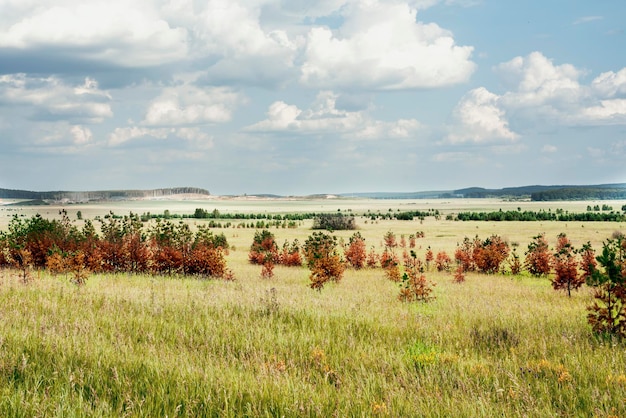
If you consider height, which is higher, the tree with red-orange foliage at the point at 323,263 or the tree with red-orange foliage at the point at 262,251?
the tree with red-orange foliage at the point at 323,263

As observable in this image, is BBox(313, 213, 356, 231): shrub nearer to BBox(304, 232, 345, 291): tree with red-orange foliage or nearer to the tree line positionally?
the tree line

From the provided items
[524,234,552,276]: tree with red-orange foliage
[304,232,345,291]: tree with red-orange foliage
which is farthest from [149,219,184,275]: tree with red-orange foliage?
[524,234,552,276]: tree with red-orange foliage

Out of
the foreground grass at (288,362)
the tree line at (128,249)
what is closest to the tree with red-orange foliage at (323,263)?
the tree line at (128,249)

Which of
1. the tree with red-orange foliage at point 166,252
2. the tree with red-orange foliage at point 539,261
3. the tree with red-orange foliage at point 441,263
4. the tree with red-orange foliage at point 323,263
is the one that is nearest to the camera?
the tree with red-orange foliage at point 323,263

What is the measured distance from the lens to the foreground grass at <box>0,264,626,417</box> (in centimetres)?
459

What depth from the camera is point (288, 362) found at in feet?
19.4

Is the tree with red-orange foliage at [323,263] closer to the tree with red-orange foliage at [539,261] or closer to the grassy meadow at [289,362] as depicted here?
the grassy meadow at [289,362]

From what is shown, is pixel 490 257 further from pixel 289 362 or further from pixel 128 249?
pixel 289 362

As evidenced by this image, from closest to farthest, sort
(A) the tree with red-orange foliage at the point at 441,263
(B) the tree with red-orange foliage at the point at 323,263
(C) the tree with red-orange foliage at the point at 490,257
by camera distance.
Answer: (B) the tree with red-orange foliage at the point at 323,263 < (C) the tree with red-orange foliage at the point at 490,257 < (A) the tree with red-orange foliage at the point at 441,263

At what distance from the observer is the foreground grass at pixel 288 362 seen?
15.1 ft

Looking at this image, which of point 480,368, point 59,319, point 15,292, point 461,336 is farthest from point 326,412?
point 15,292

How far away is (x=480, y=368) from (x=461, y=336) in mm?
1851

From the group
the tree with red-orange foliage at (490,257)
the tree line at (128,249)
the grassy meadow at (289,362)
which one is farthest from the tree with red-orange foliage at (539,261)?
the grassy meadow at (289,362)

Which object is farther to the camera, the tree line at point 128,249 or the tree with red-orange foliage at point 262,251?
the tree with red-orange foliage at point 262,251
